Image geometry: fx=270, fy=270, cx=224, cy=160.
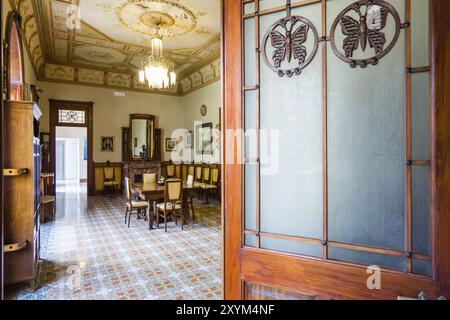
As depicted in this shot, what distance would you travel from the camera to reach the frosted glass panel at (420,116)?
1.16m

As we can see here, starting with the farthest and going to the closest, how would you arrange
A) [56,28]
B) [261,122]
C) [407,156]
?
1. [56,28]
2. [261,122]
3. [407,156]

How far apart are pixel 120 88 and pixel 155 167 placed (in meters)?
3.17

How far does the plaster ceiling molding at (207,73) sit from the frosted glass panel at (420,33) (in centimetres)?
768

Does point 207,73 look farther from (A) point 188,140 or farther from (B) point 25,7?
(B) point 25,7

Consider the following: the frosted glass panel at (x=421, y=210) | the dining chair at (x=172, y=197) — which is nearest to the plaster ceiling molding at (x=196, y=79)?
the dining chair at (x=172, y=197)

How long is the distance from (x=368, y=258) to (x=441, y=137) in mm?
624

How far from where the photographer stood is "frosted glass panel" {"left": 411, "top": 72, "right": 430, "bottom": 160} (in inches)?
45.8

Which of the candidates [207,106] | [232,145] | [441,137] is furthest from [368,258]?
[207,106]

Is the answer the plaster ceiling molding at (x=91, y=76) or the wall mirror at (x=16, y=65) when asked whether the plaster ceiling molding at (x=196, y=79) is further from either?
the wall mirror at (x=16, y=65)

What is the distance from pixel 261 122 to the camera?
1.49 meters

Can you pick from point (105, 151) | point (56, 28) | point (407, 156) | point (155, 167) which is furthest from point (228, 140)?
point (105, 151)

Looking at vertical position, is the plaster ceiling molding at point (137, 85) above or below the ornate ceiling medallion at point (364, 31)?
above

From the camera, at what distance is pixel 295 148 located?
142cm
